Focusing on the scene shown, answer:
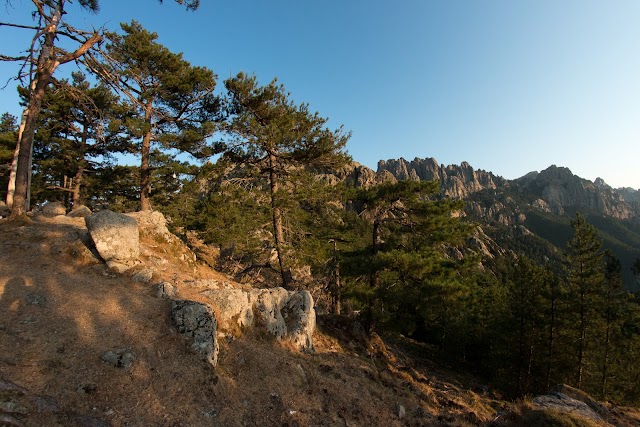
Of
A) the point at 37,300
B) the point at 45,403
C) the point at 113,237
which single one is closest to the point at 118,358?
the point at 45,403

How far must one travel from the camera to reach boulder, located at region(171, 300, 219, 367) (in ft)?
25.1

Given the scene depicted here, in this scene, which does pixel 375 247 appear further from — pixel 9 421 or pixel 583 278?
pixel 9 421

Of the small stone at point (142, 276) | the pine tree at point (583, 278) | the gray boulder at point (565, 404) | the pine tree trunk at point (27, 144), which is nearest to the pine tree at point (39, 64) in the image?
the pine tree trunk at point (27, 144)

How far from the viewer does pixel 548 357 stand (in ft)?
71.3

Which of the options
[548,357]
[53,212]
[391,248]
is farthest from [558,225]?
[53,212]

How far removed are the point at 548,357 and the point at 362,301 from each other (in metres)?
14.9

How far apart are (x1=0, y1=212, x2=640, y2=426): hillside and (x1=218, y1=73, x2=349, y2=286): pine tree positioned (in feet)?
18.8

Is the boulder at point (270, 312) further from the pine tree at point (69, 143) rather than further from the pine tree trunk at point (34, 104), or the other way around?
the pine tree at point (69, 143)

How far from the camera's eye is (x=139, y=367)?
6.42 metres

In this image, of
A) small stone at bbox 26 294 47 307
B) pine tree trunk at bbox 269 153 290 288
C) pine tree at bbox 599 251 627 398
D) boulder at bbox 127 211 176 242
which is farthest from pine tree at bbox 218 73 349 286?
pine tree at bbox 599 251 627 398

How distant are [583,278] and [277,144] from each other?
19.7m

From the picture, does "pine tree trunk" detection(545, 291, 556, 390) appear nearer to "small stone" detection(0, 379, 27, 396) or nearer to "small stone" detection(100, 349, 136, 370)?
"small stone" detection(100, 349, 136, 370)

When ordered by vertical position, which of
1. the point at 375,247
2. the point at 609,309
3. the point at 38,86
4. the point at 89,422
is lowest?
the point at 609,309

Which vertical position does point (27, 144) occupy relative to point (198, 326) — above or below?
above
